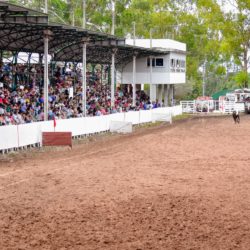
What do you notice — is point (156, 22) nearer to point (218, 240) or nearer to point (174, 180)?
point (174, 180)

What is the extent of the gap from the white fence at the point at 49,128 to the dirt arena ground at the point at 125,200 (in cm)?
82

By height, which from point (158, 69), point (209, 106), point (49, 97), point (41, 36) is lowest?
point (209, 106)

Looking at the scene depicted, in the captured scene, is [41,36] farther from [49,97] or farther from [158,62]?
[158,62]

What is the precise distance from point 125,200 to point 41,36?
73.7 feet

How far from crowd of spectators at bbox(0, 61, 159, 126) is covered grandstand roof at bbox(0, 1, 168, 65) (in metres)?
1.44

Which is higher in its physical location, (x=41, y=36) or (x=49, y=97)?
(x=41, y=36)

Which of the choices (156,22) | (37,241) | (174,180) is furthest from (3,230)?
(156,22)

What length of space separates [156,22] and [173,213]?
8265cm

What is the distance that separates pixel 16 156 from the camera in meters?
26.7

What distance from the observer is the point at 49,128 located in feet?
102

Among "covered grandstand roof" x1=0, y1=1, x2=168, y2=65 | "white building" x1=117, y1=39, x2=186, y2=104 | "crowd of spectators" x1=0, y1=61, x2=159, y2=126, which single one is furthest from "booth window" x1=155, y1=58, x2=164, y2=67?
"crowd of spectators" x1=0, y1=61, x2=159, y2=126

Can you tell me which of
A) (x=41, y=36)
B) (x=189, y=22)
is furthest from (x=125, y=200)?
(x=189, y=22)

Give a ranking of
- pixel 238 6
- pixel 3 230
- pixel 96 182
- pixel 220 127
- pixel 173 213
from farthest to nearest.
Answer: pixel 238 6
pixel 220 127
pixel 96 182
pixel 173 213
pixel 3 230

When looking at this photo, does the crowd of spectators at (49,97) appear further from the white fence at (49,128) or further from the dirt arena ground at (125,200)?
the dirt arena ground at (125,200)
